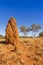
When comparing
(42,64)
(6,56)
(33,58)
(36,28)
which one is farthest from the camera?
(36,28)

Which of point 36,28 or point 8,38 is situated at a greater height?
point 36,28

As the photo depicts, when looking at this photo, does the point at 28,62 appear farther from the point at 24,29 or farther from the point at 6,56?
the point at 24,29

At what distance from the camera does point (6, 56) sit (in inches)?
721

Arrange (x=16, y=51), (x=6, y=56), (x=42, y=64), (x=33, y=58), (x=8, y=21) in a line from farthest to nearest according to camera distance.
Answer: (x=8, y=21) < (x=16, y=51) < (x=6, y=56) < (x=33, y=58) < (x=42, y=64)

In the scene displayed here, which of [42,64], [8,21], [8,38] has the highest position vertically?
[8,21]

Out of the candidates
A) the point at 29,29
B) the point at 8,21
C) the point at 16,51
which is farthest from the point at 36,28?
the point at 16,51

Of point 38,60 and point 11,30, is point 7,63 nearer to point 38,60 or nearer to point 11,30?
point 38,60

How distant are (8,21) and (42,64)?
12735 mm

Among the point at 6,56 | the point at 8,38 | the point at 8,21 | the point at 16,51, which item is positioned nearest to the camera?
the point at 6,56

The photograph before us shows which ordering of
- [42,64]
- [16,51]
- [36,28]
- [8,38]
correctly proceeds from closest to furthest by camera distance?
[42,64] < [16,51] < [8,38] < [36,28]

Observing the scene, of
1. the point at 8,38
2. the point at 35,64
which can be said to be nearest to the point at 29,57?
the point at 35,64

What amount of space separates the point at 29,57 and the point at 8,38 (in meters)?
8.19

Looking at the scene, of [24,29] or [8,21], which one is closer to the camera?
[8,21]

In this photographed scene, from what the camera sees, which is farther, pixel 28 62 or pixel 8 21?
pixel 8 21
